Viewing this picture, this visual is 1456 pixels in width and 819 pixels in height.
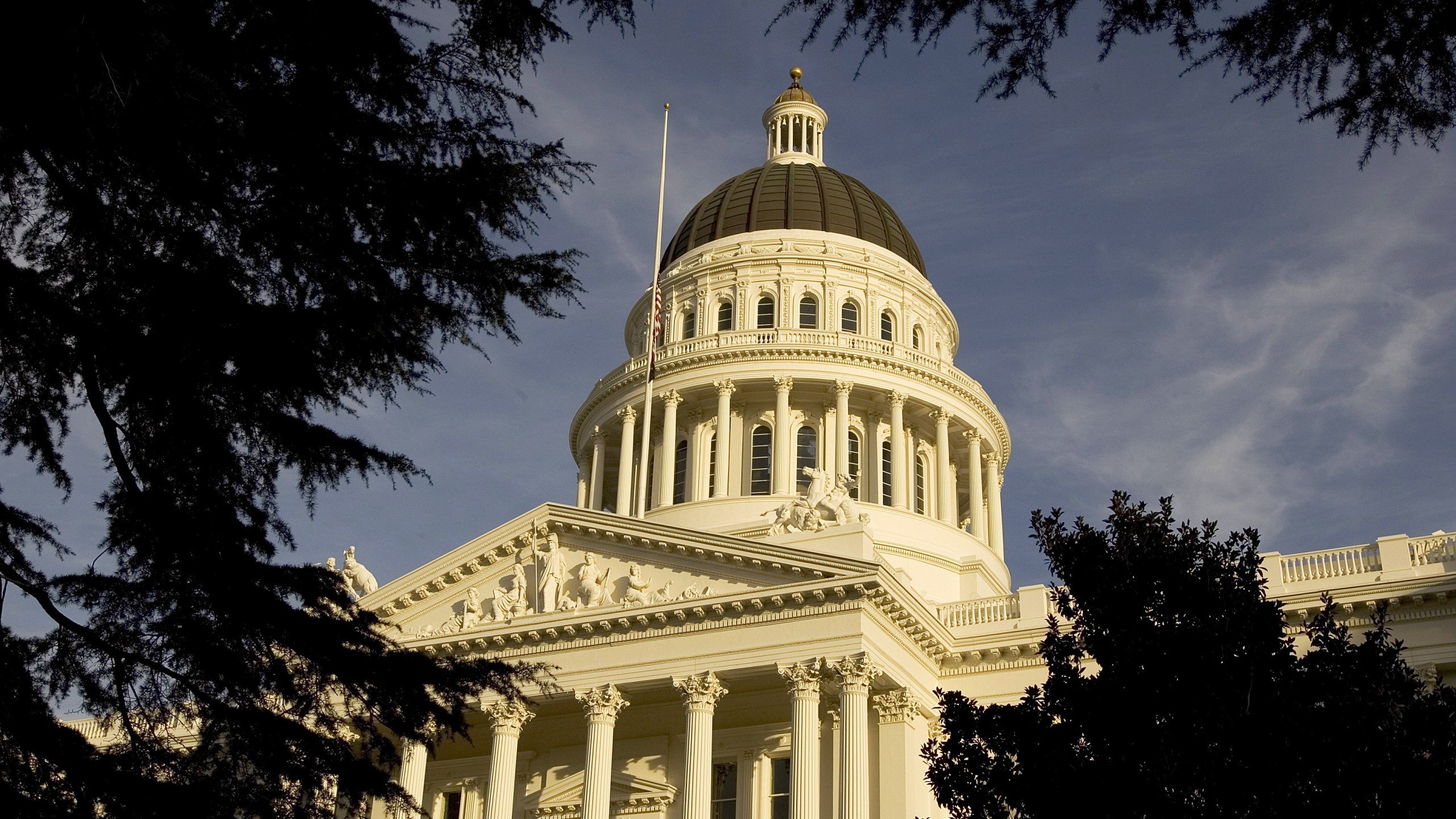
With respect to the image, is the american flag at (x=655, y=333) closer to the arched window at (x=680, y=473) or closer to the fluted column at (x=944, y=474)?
the arched window at (x=680, y=473)

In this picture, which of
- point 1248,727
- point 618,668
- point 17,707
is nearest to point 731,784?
point 618,668

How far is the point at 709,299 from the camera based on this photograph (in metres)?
58.0

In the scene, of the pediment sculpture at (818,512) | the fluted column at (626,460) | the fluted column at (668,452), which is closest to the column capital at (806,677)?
the pediment sculpture at (818,512)

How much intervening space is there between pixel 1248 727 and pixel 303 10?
43.7ft

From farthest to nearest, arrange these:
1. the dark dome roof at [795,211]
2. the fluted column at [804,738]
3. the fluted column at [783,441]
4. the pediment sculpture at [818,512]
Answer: the dark dome roof at [795,211], the fluted column at [783,441], the pediment sculpture at [818,512], the fluted column at [804,738]

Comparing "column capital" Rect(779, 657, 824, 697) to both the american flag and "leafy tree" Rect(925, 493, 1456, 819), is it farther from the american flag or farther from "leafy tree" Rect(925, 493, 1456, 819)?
the american flag

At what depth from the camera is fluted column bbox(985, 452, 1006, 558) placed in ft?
178

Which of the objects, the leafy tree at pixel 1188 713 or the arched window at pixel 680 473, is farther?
the arched window at pixel 680 473

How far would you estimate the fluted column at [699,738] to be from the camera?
3188cm

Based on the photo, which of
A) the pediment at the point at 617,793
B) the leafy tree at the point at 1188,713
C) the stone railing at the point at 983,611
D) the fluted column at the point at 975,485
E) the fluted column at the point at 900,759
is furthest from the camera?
the fluted column at the point at 975,485

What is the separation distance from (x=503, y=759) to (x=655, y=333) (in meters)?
21.0

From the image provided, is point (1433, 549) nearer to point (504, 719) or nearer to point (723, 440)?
point (504, 719)

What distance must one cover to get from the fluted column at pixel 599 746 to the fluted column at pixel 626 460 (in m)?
16.9

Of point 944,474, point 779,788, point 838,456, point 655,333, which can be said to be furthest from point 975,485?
point 779,788
